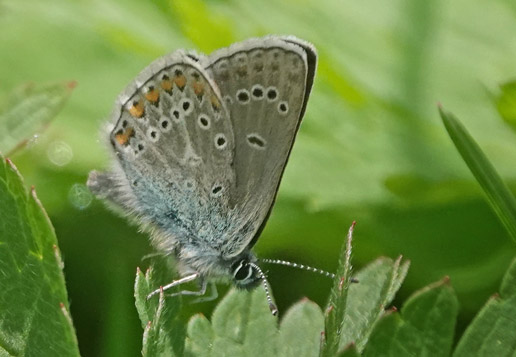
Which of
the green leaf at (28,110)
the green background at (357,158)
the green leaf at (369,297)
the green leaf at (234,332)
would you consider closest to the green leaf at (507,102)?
the green background at (357,158)

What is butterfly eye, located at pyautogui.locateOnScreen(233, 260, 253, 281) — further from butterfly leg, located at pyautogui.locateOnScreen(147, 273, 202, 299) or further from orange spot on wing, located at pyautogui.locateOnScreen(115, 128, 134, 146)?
orange spot on wing, located at pyautogui.locateOnScreen(115, 128, 134, 146)

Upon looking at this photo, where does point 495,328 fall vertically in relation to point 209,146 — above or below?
below

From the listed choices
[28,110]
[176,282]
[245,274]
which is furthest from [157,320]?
[28,110]

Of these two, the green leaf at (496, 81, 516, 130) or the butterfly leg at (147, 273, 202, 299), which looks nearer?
the butterfly leg at (147, 273, 202, 299)

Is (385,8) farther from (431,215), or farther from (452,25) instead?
(431,215)

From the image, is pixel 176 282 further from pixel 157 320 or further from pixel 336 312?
pixel 336 312

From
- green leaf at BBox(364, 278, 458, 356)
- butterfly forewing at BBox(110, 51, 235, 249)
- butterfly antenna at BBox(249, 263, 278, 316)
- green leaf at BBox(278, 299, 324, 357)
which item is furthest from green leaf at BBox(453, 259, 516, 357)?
butterfly forewing at BBox(110, 51, 235, 249)
